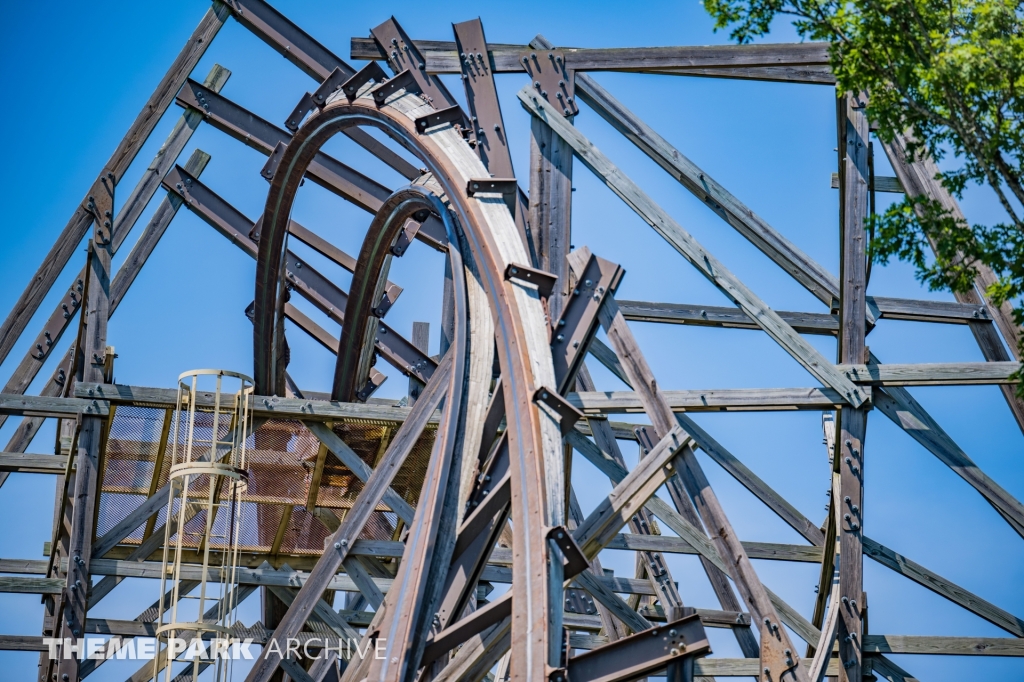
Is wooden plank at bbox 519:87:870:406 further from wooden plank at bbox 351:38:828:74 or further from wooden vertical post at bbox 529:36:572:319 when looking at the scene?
wooden plank at bbox 351:38:828:74

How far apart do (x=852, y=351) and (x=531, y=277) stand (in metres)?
3.18

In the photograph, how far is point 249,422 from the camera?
11469 millimetres

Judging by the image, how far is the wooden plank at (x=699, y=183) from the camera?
1009 centimetres

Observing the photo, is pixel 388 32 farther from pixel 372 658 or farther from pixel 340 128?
pixel 372 658

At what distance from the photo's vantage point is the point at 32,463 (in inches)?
530

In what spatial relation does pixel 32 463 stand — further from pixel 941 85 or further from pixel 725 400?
pixel 941 85

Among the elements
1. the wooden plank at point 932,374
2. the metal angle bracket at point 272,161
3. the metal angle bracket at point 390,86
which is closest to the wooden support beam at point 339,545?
the metal angle bracket at point 390,86

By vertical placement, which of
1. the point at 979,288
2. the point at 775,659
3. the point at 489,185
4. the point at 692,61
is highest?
the point at 692,61

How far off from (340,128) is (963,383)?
5.54m

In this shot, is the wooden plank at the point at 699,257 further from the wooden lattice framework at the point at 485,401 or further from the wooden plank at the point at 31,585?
the wooden plank at the point at 31,585

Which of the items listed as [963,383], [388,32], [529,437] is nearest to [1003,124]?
[529,437]

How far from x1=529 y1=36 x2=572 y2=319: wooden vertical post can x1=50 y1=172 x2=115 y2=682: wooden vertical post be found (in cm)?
453

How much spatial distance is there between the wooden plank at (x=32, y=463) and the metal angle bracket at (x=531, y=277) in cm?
791

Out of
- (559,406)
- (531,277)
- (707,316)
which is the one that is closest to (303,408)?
(707,316)
